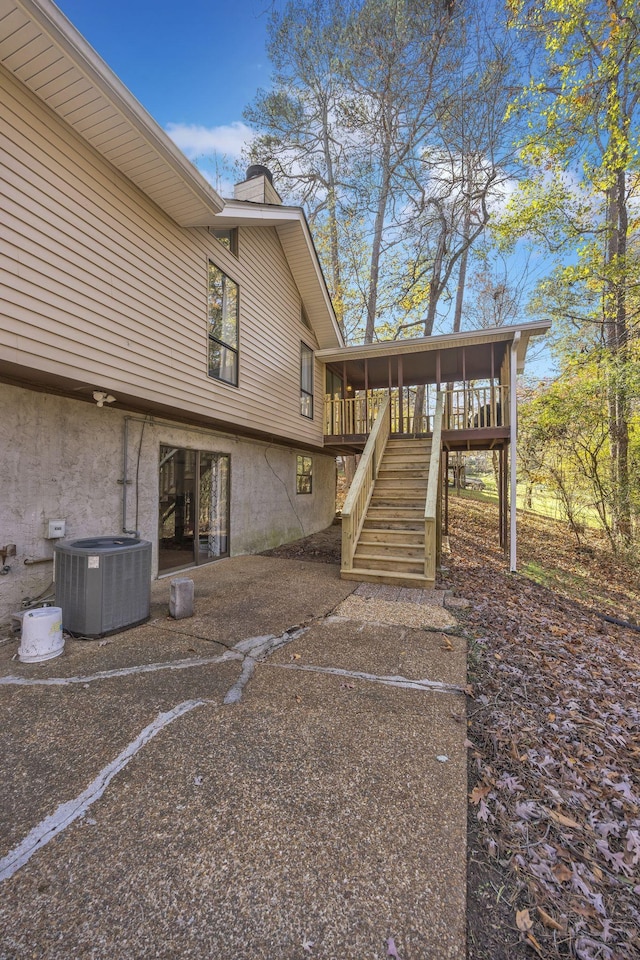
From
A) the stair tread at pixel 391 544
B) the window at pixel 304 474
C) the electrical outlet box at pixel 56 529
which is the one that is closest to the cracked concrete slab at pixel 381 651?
the stair tread at pixel 391 544

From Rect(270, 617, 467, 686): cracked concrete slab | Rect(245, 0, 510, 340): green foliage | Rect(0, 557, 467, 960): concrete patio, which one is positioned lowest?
Rect(0, 557, 467, 960): concrete patio

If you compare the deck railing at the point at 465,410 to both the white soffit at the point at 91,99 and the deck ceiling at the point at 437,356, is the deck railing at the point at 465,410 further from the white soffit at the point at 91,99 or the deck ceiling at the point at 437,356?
the white soffit at the point at 91,99

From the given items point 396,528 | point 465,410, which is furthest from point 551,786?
point 465,410

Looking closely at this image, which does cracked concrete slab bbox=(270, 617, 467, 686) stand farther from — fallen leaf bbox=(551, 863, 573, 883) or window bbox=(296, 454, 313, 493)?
window bbox=(296, 454, 313, 493)

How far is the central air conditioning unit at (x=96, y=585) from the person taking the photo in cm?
362

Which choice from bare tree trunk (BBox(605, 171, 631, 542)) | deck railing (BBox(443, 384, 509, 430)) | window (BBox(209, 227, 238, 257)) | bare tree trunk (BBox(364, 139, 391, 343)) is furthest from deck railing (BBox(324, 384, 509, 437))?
bare tree trunk (BBox(364, 139, 391, 343))

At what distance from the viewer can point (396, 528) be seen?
6.39 m

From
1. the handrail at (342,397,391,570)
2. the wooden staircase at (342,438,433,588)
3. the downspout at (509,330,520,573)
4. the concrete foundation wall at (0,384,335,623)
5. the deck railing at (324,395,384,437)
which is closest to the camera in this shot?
the concrete foundation wall at (0,384,335,623)

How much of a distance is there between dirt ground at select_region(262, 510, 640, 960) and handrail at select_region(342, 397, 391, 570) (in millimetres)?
1790

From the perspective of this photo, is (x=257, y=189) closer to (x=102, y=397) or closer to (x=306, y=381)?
(x=306, y=381)

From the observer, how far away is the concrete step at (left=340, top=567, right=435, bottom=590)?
17.9ft

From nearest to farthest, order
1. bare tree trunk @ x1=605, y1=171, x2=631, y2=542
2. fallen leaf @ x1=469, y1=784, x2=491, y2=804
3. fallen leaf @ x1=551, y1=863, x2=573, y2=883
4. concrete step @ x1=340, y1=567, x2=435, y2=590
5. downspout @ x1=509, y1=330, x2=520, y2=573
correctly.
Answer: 1. fallen leaf @ x1=551, y1=863, x2=573, y2=883
2. fallen leaf @ x1=469, y1=784, x2=491, y2=804
3. concrete step @ x1=340, y1=567, x2=435, y2=590
4. downspout @ x1=509, y1=330, x2=520, y2=573
5. bare tree trunk @ x1=605, y1=171, x2=631, y2=542

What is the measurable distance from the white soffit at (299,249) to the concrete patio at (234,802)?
19.7 feet

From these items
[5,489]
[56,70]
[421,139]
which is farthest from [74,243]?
[421,139]
